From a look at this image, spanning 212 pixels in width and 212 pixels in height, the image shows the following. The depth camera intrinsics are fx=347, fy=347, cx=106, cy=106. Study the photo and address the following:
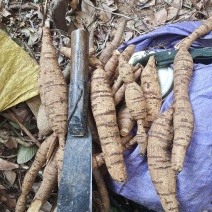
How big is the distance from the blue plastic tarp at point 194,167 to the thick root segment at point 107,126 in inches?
4.3

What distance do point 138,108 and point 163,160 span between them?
7.7 inches

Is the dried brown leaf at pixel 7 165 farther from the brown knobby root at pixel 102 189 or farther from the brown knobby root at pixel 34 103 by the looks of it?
the brown knobby root at pixel 102 189

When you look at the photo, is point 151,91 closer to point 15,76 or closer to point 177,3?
point 15,76

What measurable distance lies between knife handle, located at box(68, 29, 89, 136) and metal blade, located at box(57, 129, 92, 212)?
4cm

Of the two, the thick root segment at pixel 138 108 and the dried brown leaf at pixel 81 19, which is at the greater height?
the dried brown leaf at pixel 81 19

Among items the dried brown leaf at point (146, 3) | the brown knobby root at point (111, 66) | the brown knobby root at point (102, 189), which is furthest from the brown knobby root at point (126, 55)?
the dried brown leaf at point (146, 3)

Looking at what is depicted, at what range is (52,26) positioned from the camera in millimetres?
1791

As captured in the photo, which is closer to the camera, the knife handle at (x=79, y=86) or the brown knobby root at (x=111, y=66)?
the knife handle at (x=79, y=86)

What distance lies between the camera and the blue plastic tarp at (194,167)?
1166 mm

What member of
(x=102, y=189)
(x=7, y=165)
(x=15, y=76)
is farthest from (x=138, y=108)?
(x=7, y=165)

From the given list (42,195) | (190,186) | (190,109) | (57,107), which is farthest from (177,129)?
(42,195)

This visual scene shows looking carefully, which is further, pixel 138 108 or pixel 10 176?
pixel 10 176

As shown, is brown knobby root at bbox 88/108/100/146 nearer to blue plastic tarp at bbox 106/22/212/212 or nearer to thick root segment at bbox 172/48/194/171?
blue plastic tarp at bbox 106/22/212/212

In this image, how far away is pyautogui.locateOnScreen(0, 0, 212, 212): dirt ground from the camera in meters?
1.50
